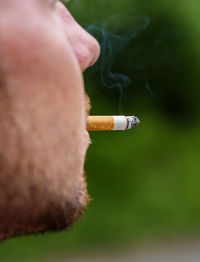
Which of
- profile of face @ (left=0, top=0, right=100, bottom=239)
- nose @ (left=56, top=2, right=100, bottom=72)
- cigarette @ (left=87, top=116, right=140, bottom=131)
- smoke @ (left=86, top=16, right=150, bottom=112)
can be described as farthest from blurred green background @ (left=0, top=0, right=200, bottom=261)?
profile of face @ (left=0, top=0, right=100, bottom=239)

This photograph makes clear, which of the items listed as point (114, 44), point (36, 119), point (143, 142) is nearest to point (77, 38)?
point (36, 119)

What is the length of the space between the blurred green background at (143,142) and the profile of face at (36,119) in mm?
1053

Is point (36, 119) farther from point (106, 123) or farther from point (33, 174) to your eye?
point (106, 123)

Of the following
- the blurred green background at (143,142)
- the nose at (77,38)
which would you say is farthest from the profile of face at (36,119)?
the blurred green background at (143,142)

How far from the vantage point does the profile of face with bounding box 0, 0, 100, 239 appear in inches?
14.5

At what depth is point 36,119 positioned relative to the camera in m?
0.38

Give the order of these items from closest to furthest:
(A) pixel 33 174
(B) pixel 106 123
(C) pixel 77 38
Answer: (A) pixel 33 174 < (C) pixel 77 38 < (B) pixel 106 123

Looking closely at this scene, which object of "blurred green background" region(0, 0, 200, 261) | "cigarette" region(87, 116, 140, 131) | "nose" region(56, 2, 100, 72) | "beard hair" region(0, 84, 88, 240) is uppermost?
"nose" region(56, 2, 100, 72)

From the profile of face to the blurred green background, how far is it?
1053mm

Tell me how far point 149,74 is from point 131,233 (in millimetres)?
569

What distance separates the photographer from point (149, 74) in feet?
5.07

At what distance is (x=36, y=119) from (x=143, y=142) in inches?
47.2

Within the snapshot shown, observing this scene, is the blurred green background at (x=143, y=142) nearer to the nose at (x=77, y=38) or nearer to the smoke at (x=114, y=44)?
the smoke at (x=114, y=44)

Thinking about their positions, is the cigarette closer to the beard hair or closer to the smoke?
the beard hair
